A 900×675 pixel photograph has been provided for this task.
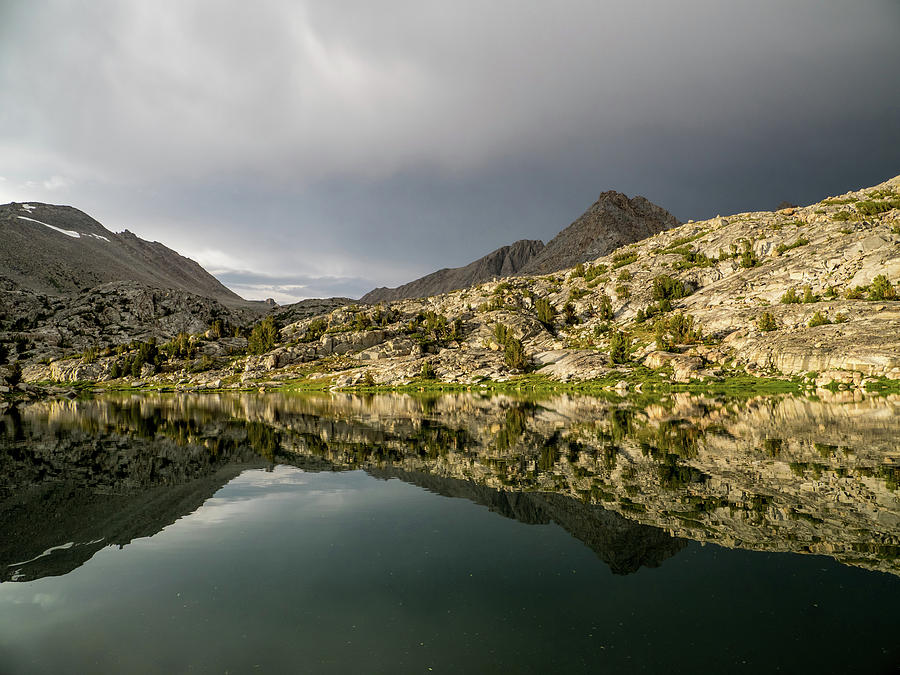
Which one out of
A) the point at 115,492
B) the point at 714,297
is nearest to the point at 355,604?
the point at 115,492

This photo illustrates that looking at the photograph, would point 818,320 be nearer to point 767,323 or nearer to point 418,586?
point 767,323

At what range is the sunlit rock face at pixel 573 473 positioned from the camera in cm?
1336

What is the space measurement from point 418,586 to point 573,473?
39.3 feet

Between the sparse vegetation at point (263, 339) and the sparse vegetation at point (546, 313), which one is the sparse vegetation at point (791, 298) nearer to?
the sparse vegetation at point (546, 313)

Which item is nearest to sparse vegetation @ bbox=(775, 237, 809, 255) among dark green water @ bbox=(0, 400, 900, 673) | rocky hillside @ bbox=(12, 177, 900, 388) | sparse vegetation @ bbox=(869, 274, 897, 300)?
rocky hillside @ bbox=(12, 177, 900, 388)

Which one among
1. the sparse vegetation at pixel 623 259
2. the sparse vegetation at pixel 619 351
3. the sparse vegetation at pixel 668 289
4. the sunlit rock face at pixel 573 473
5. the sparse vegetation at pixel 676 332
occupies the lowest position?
the sunlit rock face at pixel 573 473

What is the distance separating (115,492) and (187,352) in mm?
180558

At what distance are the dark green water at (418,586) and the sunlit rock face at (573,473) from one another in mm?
208

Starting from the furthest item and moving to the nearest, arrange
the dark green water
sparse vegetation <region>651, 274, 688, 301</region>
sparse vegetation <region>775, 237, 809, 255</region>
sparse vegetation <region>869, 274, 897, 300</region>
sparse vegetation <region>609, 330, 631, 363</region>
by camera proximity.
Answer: sparse vegetation <region>651, 274, 688, 301</region> < sparse vegetation <region>775, 237, 809, 255</region> < sparse vegetation <region>609, 330, 631, 363</region> < sparse vegetation <region>869, 274, 897, 300</region> < the dark green water

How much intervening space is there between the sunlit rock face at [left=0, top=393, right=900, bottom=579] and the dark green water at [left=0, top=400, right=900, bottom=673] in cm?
21

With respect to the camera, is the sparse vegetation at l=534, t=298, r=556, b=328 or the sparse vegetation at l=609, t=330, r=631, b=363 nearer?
the sparse vegetation at l=609, t=330, r=631, b=363

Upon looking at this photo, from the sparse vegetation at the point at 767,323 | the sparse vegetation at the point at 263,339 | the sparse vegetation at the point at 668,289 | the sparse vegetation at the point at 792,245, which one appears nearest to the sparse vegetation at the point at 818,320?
the sparse vegetation at the point at 767,323

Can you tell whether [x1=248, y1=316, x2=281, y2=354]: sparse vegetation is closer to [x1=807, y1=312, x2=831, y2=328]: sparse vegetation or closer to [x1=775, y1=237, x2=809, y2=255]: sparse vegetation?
[x1=807, y1=312, x2=831, y2=328]: sparse vegetation

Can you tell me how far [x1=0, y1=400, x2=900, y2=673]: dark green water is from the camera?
7871 millimetres
